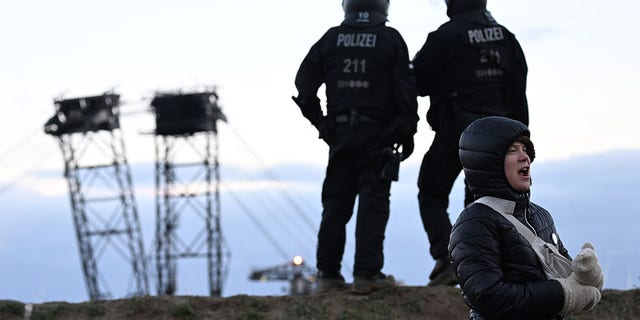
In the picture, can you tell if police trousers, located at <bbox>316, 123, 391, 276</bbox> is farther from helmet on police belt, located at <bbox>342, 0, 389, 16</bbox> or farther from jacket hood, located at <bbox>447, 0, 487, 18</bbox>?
jacket hood, located at <bbox>447, 0, 487, 18</bbox>

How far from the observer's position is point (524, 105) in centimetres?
909

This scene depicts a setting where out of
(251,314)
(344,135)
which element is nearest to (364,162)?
(344,135)

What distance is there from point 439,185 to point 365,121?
2.69 ft

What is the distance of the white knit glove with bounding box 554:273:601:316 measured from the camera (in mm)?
4121

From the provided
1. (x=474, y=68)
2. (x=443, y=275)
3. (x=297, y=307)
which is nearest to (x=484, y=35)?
(x=474, y=68)

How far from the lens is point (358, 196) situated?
9211mm

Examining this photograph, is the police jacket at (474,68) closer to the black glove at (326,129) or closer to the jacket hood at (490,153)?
the black glove at (326,129)

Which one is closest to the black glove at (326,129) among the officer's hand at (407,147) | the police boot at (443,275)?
the officer's hand at (407,147)

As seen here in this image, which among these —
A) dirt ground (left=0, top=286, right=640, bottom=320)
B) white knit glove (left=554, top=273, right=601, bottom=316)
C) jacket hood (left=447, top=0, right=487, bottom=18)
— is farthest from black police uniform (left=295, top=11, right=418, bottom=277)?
white knit glove (left=554, top=273, right=601, bottom=316)

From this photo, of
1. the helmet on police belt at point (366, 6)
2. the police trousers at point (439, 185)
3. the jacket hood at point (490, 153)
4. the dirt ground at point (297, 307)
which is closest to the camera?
the jacket hood at point (490, 153)

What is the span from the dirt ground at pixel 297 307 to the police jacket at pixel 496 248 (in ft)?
13.8

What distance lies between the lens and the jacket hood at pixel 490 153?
A: 4293mm

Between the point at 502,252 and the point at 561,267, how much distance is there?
0.76ft

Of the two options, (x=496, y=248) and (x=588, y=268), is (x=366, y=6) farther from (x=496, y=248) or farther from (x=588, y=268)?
(x=588, y=268)
